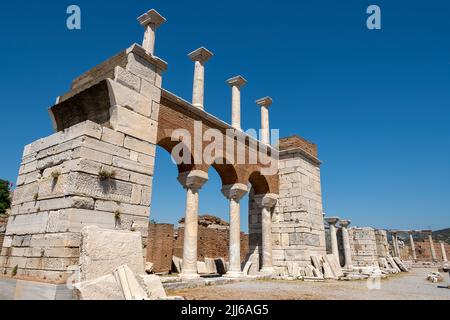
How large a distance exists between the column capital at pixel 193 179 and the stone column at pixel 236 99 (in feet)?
9.56

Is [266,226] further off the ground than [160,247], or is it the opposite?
[266,226]

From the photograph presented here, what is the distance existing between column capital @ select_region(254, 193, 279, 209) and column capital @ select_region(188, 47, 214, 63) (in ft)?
19.1

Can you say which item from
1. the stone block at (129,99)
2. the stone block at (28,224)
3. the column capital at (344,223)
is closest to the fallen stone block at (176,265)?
the column capital at (344,223)

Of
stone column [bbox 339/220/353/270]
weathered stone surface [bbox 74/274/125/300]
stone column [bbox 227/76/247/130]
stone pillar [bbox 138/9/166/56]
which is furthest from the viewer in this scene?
stone column [bbox 339/220/353/270]

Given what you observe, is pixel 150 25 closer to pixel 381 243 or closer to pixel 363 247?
pixel 363 247

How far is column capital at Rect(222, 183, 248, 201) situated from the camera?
11.5 m

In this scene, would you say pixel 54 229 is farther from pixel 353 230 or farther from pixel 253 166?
pixel 353 230

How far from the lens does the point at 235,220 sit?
11.5m

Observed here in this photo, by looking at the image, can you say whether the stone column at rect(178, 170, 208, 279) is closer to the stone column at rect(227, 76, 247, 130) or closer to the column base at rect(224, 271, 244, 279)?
the column base at rect(224, 271, 244, 279)

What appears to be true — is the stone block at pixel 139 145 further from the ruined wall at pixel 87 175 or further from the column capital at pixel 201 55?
the column capital at pixel 201 55

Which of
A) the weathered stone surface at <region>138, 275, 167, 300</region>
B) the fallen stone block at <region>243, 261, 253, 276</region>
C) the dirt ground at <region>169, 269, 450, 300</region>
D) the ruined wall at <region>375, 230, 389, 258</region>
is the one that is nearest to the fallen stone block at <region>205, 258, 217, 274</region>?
the fallen stone block at <region>243, 261, 253, 276</region>

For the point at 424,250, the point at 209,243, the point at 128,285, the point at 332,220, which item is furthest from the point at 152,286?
the point at 424,250

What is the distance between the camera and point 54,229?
5.33 m

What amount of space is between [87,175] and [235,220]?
22.2 ft
